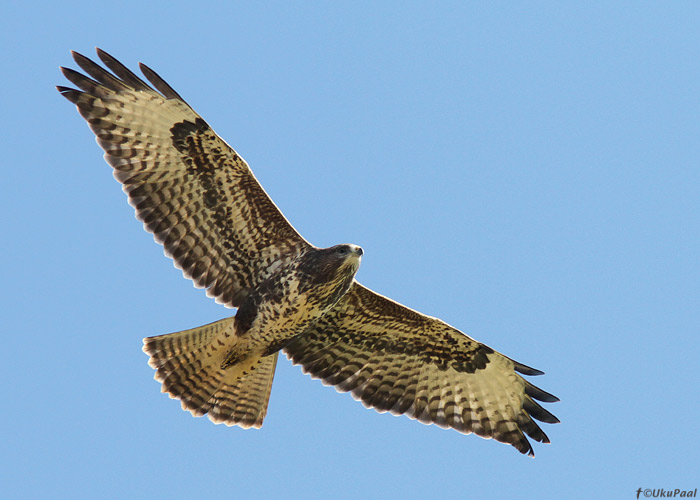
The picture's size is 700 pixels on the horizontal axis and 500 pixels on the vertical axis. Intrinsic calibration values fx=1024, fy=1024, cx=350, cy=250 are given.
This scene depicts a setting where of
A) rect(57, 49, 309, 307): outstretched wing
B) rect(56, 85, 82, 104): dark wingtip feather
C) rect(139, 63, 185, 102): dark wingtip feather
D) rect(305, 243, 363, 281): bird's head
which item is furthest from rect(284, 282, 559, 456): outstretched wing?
rect(56, 85, 82, 104): dark wingtip feather

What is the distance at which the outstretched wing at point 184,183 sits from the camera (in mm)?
10297

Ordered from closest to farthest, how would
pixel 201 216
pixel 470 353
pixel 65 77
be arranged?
pixel 65 77, pixel 201 216, pixel 470 353

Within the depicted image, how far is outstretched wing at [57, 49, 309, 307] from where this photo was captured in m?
10.3

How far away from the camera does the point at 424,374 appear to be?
38.2 feet

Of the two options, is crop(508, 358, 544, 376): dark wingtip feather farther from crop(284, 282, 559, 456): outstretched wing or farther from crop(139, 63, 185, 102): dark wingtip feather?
crop(139, 63, 185, 102): dark wingtip feather

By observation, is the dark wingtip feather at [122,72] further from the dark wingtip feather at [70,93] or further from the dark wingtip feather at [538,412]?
the dark wingtip feather at [538,412]

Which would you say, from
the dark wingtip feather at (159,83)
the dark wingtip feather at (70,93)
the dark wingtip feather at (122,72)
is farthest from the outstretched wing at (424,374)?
the dark wingtip feather at (70,93)

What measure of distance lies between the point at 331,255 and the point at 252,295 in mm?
1047

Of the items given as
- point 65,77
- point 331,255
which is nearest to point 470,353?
point 331,255

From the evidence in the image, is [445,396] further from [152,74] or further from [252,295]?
[152,74]

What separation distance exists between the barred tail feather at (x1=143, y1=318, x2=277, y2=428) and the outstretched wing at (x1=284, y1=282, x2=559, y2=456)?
2.06 ft

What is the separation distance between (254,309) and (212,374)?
3.01ft

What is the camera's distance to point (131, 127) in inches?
408

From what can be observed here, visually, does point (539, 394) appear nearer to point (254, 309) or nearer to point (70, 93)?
point (254, 309)
